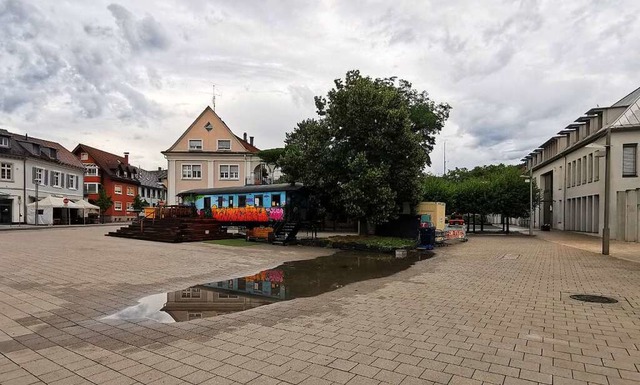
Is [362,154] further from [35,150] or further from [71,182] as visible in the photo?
[71,182]

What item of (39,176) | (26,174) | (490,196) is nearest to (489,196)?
(490,196)

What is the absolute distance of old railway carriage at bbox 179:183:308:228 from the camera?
79.0ft

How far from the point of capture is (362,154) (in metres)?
19.4

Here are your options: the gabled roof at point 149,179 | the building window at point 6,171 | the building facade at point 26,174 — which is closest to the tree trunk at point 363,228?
the building facade at point 26,174

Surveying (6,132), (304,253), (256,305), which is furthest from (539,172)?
(6,132)

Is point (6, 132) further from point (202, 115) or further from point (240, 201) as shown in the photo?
point (240, 201)

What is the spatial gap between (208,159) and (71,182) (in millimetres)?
19806

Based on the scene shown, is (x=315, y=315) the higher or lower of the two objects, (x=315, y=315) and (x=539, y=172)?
the lower

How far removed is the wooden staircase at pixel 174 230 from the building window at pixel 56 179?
92.8ft

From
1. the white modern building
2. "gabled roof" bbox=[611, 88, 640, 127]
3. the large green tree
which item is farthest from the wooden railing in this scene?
"gabled roof" bbox=[611, 88, 640, 127]

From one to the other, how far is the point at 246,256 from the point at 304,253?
2.70 m

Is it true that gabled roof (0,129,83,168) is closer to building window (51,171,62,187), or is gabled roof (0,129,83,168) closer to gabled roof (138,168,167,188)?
building window (51,171,62,187)

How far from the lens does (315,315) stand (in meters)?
6.56

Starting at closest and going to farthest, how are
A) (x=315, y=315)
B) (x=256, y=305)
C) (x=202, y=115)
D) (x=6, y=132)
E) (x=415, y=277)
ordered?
(x=315, y=315), (x=256, y=305), (x=415, y=277), (x=6, y=132), (x=202, y=115)
